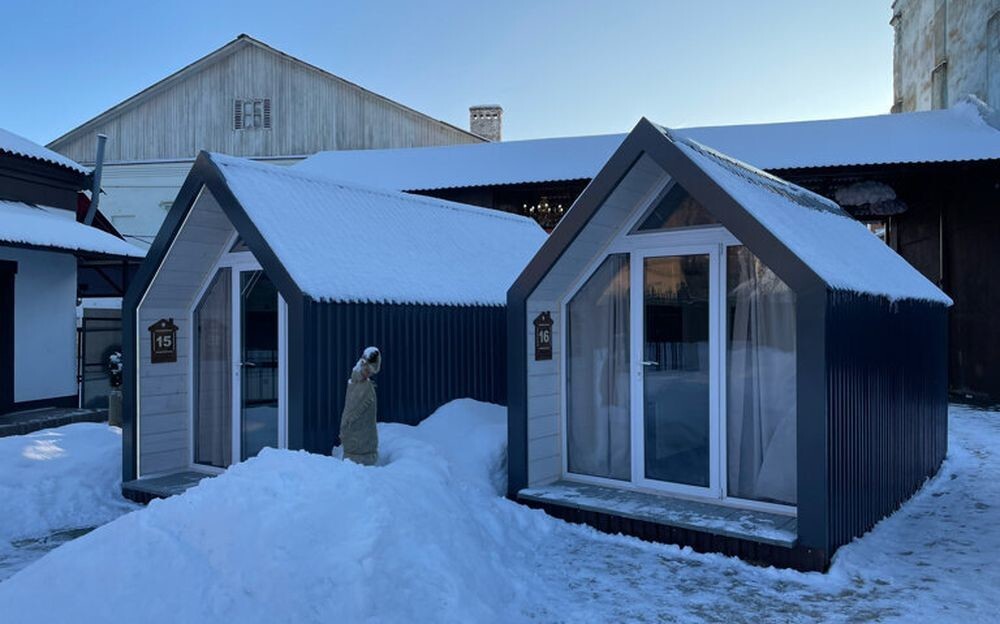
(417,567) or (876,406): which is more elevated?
(876,406)

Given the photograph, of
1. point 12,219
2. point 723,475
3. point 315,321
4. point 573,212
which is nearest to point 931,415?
point 723,475

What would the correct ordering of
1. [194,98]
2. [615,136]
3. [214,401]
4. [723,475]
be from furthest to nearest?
[194,98], [615,136], [214,401], [723,475]

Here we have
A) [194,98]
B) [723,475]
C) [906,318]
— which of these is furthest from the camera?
[194,98]

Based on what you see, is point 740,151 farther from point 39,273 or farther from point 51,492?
point 51,492

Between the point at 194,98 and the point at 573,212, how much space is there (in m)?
28.4

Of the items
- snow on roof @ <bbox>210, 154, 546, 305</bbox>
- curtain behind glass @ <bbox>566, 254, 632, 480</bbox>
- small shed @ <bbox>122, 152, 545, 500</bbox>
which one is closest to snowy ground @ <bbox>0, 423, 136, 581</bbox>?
small shed @ <bbox>122, 152, 545, 500</bbox>

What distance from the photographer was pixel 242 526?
4762 millimetres

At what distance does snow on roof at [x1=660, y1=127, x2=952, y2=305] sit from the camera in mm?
6008

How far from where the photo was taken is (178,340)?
8.59 m

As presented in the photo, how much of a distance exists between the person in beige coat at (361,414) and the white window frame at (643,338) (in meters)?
1.93

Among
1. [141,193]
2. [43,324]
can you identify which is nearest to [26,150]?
[43,324]

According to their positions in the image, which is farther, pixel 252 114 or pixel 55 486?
pixel 252 114

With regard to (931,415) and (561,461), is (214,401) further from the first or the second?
(931,415)

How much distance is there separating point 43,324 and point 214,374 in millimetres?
6748
